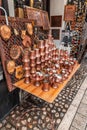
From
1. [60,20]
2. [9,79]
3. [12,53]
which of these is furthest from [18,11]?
[60,20]

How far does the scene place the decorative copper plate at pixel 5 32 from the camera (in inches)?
48.7

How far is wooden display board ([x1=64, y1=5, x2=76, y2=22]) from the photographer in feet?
9.43

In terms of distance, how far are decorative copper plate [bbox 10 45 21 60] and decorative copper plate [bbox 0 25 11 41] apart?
137mm

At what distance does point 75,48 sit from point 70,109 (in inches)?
83.0

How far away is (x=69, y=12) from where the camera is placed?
113 inches

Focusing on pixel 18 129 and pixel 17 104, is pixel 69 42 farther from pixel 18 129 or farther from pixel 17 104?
pixel 18 129

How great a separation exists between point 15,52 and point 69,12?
2101 mm

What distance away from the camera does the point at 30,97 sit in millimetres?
1864

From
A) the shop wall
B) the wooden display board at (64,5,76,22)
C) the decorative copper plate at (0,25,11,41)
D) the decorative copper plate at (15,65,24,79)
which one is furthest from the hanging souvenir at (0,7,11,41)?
the wooden display board at (64,5,76,22)

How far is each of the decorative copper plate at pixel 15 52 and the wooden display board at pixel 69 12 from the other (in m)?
1.99

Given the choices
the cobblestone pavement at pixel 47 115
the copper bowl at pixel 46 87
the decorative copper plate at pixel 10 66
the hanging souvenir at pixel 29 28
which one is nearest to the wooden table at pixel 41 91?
the copper bowl at pixel 46 87

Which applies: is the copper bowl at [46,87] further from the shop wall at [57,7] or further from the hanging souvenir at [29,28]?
the shop wall at [57,7]

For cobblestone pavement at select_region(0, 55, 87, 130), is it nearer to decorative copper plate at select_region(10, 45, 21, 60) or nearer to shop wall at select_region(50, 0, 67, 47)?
decorative copper plate at select_region(10, 45, 21, 60)

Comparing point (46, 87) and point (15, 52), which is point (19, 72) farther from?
point (46, 87)
